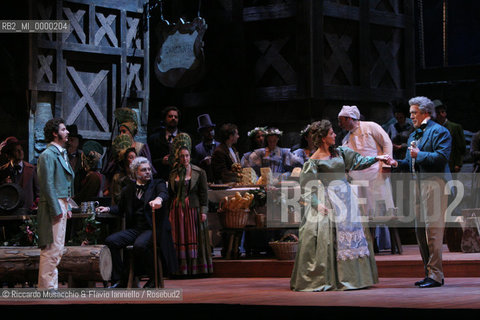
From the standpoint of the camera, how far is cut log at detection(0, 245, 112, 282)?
7.74m

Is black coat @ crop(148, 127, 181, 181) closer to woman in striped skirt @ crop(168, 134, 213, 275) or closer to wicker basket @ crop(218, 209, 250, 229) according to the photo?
woman in striped skirt @ crop(168, 134, 213, 275)

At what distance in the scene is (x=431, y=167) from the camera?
713 centimetres

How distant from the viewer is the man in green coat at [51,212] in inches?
277

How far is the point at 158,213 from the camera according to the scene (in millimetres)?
7910

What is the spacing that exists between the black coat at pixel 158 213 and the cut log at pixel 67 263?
42 centimetres

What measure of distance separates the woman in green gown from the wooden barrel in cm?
325

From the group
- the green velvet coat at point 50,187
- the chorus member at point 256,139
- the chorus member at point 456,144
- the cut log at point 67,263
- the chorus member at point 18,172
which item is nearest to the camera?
the green velvet coat at point 50,187

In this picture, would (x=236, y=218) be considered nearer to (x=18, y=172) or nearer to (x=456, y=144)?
(x=18, y=172)

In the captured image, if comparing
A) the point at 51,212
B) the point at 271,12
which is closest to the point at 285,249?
the point at 51,212

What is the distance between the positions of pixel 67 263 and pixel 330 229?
261 centimetres

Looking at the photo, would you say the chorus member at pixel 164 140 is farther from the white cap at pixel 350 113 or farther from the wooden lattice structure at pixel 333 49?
the wooden lattice structure at pixel 333 49

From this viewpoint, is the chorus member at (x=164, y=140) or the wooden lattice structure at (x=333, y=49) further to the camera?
the wooden lattice structure at (x=333, y=49)

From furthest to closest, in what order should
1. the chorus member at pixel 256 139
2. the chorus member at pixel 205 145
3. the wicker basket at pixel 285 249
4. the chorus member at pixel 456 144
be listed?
the chorus member at pixel 456 144 < the chorus member at pixel 205 145 < the chorus member at pixel 256 139 < the wicker basket at pixel 285 249

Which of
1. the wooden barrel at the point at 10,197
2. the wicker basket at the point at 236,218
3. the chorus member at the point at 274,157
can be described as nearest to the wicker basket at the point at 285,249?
the wicker basket at the point at 236,218
